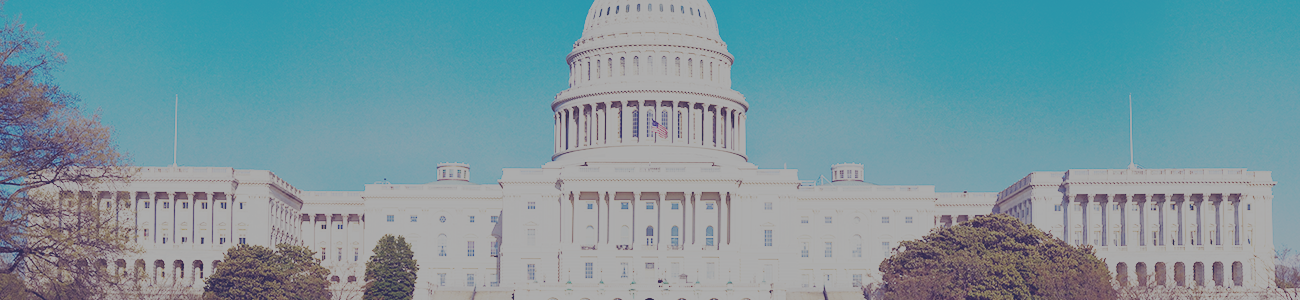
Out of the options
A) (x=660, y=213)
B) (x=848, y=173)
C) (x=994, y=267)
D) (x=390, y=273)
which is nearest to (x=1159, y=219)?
(x=848, y=173)

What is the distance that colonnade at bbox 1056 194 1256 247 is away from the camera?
126m

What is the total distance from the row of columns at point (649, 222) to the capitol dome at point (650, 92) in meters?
12.5

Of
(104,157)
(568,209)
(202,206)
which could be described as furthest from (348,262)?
(104,157)

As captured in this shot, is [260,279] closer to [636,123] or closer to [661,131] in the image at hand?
[661,131]

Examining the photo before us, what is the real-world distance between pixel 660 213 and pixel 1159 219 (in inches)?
1616

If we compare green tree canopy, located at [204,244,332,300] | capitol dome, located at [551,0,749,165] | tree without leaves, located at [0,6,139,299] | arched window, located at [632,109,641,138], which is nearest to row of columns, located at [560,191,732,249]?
capitol dome, located at [551,0,749,165]

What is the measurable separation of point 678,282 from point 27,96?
80.3 metres

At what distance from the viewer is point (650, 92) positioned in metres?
140

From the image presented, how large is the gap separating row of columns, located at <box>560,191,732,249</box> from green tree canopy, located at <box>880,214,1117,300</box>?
1859 cm

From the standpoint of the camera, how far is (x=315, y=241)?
14462 cm

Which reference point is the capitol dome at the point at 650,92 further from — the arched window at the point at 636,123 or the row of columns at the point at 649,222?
the row of columns at the point at 649,222

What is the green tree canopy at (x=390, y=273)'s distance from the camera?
10688 centimetres

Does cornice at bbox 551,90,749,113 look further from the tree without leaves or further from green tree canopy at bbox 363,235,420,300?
the tree without leaves

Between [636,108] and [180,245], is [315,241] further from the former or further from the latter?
[636,108]
